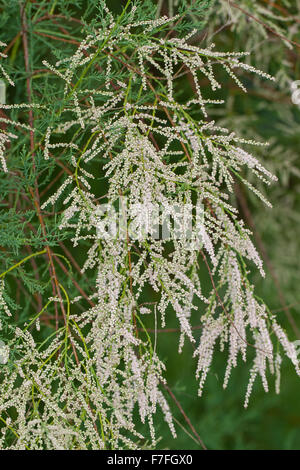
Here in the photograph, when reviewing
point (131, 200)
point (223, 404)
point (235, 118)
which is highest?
point (235, 118)

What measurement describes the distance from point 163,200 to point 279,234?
1.69 meters

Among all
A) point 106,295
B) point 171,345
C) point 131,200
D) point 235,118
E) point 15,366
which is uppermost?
point 235,118

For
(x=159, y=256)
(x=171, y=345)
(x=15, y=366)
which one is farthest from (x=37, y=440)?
(x=171, y=345)

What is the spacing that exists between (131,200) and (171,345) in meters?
1.45

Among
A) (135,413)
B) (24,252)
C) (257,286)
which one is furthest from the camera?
(257,286)

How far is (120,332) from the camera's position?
944mm

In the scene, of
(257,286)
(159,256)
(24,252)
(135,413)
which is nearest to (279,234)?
(257,286)

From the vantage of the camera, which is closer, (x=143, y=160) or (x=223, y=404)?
(x=143, y=160)

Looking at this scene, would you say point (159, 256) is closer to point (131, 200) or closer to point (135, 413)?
point (131, 200)

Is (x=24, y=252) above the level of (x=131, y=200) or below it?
below

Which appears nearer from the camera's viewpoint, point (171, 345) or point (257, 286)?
point (171, 345)

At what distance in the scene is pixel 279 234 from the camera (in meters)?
2.53

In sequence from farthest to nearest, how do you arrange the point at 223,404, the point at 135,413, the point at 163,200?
the point at 223,404 < the point at 135,413 < the point at 163,200

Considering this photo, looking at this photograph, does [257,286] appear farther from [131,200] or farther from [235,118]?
[131,200]
